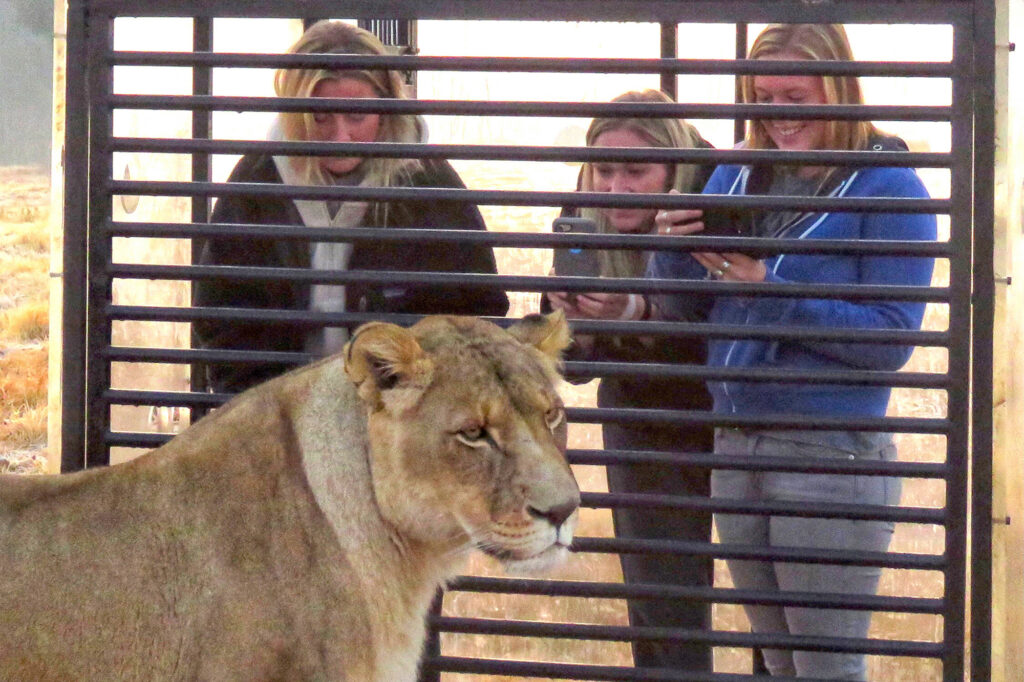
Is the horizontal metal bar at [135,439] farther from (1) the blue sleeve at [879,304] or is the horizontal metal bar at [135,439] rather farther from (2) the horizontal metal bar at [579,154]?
(1) the blue sleeve at [879,304]

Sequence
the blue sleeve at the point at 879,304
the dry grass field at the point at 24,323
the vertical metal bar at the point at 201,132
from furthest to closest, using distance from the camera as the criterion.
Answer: the vertical metal bar at the point at 201,132 < the dry grass field at the point at 24,323 < the blue sleeve at the point at 879,304

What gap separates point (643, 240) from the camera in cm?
396

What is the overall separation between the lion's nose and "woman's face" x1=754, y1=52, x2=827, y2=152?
154 cm

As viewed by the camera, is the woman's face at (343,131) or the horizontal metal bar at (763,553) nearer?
the horizontal metal bar at (763,553)

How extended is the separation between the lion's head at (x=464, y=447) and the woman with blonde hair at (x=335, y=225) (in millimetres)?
1001

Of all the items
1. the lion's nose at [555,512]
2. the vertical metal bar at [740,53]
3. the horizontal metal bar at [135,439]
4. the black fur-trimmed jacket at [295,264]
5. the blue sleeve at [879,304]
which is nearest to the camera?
the lion's nose at [555,512]

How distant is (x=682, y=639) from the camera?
13.0 ft

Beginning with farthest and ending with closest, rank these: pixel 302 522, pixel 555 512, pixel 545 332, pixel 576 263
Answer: pixel 576 263 → pixel 545 332 → pixel 302 522 → pixel 555 512

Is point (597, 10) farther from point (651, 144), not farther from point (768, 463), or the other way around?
point (768, 463)

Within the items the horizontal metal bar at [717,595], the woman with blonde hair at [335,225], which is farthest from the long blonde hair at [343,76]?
the horizontal metal bar at [717,595]

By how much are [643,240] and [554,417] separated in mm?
887

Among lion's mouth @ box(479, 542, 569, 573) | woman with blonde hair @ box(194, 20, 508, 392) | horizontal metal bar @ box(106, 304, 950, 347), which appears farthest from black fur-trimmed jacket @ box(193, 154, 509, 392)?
lion's mouth @ box(479, 542, 569, 573)

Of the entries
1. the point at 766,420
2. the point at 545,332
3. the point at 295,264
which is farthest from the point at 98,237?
the point at 766,420

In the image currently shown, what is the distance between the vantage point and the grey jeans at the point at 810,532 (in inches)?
158
